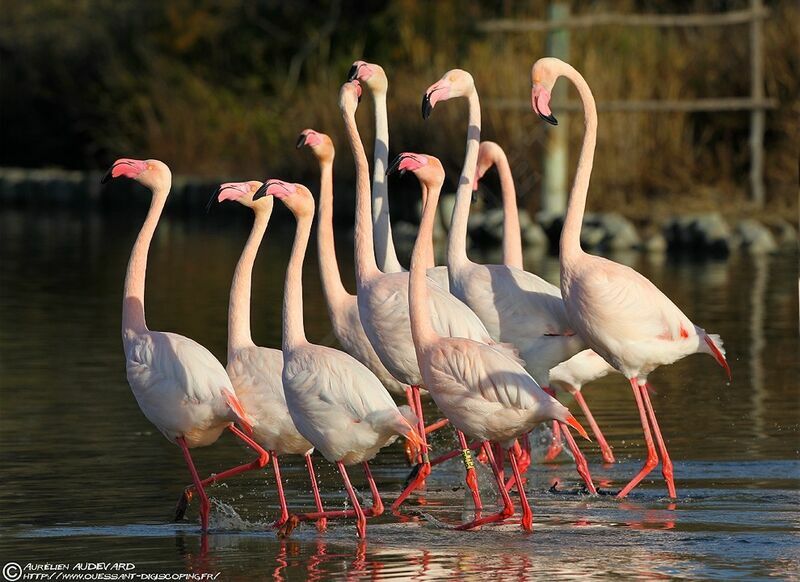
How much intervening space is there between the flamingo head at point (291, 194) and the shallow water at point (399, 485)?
1385 mm

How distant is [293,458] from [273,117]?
68.8 feet

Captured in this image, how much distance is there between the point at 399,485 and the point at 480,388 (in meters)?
1.51

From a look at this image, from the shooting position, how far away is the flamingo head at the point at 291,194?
25.4 ft

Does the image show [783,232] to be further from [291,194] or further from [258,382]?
[258,382]

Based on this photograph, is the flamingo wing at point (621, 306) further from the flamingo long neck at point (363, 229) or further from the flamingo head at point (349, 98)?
the flamingo head at point (349, 98)

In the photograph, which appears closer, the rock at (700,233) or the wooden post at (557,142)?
the rock at (700,233)

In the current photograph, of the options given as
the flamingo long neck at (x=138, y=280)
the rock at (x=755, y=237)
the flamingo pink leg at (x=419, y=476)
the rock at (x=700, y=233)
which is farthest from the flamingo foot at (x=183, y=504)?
the rock at (x=755, y=237)

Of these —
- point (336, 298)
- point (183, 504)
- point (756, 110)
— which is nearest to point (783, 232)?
point (756, 110)

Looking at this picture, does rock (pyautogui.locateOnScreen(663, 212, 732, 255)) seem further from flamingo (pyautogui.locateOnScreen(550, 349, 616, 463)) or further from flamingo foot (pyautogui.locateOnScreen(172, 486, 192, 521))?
flamingo foot (pyautogui.locateOnScreen(172, 486, 192, 521))

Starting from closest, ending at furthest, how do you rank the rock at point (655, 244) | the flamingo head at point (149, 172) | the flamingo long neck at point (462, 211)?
the flamingo head at point (149, 172) < the flamingo long neck at point (462, 211) < the rock at point (655, 244)

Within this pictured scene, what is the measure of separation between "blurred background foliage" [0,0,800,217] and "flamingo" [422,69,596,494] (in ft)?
41.7
